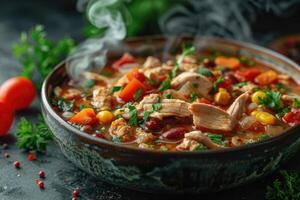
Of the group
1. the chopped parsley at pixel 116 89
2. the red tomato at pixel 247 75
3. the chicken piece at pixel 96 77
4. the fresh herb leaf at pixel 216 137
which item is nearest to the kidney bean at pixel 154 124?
the fresh herb leaf at pixel 216 137

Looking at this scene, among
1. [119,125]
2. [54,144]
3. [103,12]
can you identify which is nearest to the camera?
[119,125]

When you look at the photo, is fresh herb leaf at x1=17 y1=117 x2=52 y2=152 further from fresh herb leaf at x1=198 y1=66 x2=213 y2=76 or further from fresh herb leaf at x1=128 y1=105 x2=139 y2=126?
fresh herb leaf at x1=198 y1=66 x2=213 y2=76

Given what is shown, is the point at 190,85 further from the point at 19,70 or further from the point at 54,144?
the point at 19,70

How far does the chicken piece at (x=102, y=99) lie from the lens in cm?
438

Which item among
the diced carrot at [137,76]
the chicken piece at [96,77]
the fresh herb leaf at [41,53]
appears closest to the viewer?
the diced carrot at [137,76]

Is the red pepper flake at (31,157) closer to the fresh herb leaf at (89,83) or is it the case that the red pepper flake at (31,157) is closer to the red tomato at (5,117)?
the red tomato at (5,117)

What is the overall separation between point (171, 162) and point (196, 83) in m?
1.18

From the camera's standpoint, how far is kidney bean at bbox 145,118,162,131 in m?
4.03

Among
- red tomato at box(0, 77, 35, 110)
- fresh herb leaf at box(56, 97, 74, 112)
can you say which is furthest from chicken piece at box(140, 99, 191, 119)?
red tomato at box(0, 77, 35, 110)

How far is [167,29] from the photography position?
7051mm

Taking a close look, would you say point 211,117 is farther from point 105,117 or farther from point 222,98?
point 105,117

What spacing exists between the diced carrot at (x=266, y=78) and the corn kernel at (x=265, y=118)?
799 millimetres

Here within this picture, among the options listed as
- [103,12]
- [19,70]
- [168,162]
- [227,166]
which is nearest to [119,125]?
[168,162]

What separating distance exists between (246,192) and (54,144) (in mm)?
1818
